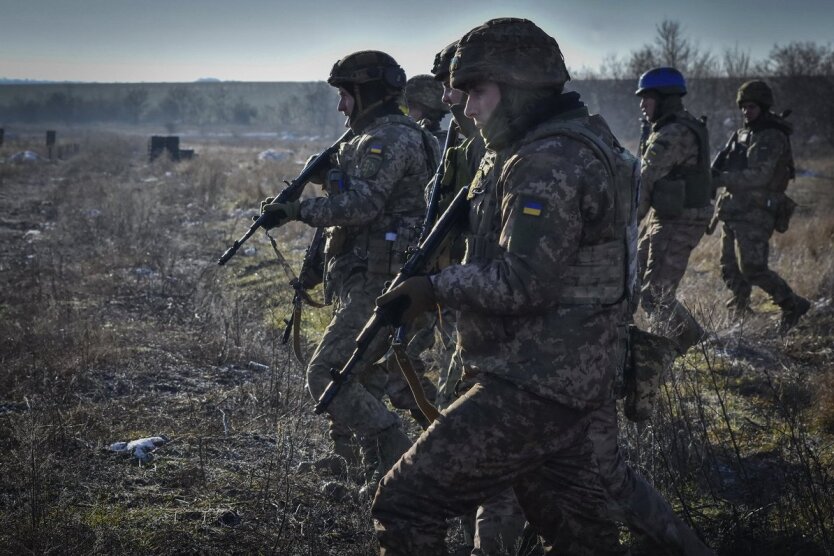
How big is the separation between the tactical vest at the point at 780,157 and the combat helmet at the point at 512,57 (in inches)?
232

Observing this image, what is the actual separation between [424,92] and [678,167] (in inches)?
85.0

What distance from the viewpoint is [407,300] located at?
2791 millimetres

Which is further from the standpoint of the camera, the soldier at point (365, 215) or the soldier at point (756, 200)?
the soldier at point (756, 200)

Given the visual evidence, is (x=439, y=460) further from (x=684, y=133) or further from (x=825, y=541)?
(x=684, y=133)

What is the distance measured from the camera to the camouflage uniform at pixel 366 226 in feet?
13.8

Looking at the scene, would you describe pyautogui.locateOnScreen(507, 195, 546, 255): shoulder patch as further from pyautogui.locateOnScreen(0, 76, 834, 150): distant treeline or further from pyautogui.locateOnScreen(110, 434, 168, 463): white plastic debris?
pyautogui.locateOnScreen(0, 76, 834, 150): distant treeline

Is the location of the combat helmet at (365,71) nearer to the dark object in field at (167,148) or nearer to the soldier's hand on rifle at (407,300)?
the soldier's hand on rifle at (407,300)

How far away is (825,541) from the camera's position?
3021 mm

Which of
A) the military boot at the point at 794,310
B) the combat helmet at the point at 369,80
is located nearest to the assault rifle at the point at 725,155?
the military boot at the point at 794,310

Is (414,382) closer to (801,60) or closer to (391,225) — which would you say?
(391,225)

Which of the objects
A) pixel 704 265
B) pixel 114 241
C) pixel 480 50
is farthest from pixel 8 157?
pixel 480 50

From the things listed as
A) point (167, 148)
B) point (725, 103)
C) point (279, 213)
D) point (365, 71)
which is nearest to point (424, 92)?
point (365, 71)

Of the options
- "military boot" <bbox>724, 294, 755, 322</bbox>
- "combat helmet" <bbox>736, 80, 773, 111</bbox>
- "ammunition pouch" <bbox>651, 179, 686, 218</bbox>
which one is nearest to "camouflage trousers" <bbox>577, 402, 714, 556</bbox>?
"ammunition pouch" <bbox>651, 179, 686, 218</bbox>

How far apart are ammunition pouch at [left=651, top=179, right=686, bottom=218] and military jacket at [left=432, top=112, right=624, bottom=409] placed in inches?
155
